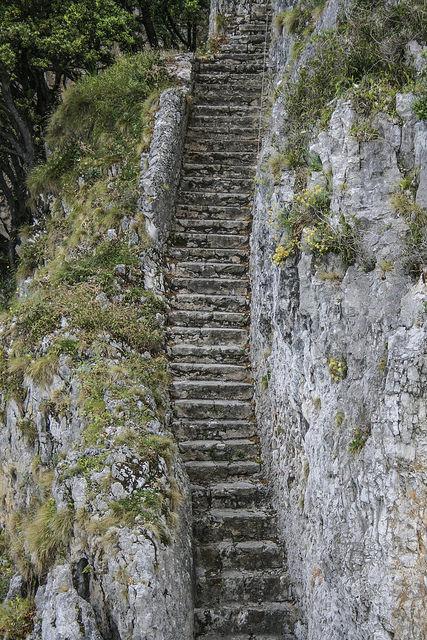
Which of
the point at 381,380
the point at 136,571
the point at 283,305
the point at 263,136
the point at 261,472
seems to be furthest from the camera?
the point at 263,136

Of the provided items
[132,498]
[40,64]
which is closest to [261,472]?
[132,498]

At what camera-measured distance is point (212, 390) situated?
380 inches

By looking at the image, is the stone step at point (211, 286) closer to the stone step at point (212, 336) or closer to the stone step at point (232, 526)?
the stone step at point (212, 336)

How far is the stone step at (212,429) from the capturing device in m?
9.19

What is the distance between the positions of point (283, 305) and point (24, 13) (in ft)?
37.4

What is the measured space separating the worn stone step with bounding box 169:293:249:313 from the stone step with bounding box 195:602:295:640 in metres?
4.64

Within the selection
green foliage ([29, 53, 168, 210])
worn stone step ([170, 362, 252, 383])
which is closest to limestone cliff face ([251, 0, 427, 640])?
worn stone step ([170, 362, 252, 383])

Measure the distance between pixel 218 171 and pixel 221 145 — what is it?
0.81m

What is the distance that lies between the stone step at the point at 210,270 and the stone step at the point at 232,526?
13.7ft

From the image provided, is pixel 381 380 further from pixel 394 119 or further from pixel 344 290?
pixel 394 119

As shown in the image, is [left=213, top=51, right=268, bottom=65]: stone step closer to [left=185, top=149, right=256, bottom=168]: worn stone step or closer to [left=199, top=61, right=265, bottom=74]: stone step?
[left=199, top=61, right=265, bottom=74]: stone step

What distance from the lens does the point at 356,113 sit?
283 inches

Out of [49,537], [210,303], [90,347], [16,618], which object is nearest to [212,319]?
[210,303]

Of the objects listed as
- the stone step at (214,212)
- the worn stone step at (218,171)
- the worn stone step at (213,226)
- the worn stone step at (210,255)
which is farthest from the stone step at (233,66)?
the worn stone step at (210,255)
